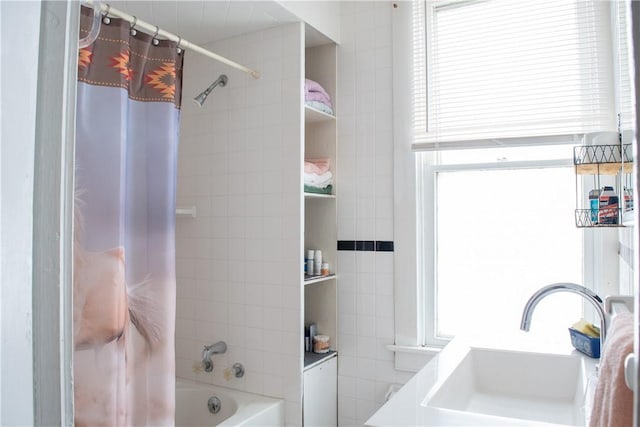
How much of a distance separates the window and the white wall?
197 cm

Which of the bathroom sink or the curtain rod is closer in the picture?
the curtain rod

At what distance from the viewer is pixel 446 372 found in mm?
1524

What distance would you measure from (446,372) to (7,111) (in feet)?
4.76

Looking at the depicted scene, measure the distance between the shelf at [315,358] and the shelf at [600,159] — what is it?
134 centimetres

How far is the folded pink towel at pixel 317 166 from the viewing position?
2.22 m

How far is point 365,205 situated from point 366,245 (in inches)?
7.6

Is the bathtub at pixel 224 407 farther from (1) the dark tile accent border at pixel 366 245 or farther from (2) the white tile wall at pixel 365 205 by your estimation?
(1) the dark tile accent border at pixel 366 245

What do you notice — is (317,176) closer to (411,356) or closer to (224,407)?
(411,356)

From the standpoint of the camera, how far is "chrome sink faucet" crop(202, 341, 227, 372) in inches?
87.7

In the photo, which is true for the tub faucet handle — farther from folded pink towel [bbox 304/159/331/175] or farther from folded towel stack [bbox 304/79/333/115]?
folded towel stack [bbox 304/79/333/115]

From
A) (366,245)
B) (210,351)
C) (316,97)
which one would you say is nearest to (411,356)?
(366,245)

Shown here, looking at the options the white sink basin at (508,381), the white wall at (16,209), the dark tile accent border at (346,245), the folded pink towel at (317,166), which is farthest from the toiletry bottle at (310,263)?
the white wall at (16,209)

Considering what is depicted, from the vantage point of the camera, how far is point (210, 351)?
223cm

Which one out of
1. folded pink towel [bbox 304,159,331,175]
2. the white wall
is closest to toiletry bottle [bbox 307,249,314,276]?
folded pink towel [bbox 304,159,331,175]
